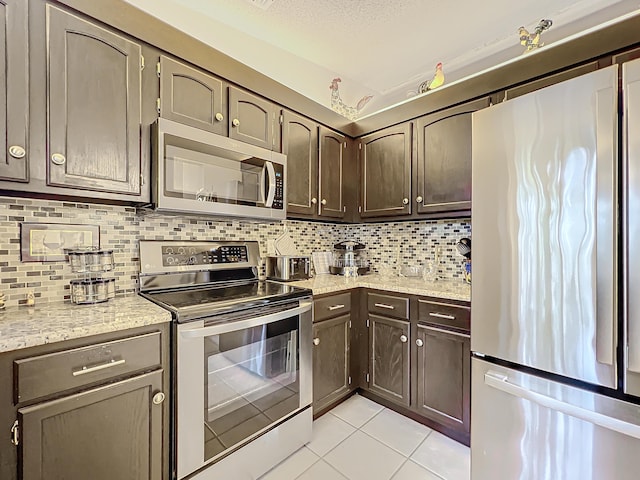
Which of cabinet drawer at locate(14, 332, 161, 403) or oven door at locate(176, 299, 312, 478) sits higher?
cabinet drawer at locate(14, 332, 161, 403)

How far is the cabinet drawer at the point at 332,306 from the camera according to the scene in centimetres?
Answer: 183

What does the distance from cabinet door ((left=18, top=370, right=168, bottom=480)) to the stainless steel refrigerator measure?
1340mm

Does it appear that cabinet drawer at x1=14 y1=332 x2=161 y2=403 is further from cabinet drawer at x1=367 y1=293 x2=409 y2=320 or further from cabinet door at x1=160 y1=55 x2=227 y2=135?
cabinet drawer at x1=367 y1=293 x2=409 y2=320

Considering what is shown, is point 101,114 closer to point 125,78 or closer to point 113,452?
point 125,78

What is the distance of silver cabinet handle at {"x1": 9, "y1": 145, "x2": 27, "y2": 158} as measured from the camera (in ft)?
3.39

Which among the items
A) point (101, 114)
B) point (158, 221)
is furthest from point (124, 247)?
point (101, 114)

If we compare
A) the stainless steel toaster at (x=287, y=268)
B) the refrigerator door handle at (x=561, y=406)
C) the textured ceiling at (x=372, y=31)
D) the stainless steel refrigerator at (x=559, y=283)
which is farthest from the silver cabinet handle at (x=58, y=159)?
the refrigerator door handle at (x=561, y=406)

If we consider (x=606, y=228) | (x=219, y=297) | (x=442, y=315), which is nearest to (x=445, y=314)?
(x=442, y=315)

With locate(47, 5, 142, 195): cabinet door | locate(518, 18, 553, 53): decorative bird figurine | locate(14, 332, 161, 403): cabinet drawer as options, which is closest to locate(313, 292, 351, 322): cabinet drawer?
locate(14, 332, 161, 403): cabinet drawer

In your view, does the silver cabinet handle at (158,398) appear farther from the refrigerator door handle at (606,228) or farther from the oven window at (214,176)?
the refrigerator door handle at (606,228)

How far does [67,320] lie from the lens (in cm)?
104

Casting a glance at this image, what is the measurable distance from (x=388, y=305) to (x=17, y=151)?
1.99 metres

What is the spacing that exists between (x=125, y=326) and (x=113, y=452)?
46 cm

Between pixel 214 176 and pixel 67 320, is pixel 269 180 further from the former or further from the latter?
pixel 67 320
